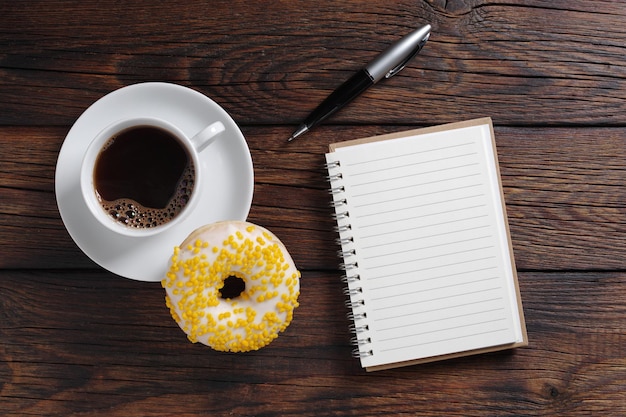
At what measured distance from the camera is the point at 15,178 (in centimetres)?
100

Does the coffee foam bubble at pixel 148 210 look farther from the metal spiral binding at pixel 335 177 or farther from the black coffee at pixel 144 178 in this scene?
the metal spiral binding at pixel 335 177

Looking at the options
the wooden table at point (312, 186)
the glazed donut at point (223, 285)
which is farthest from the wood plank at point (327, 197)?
the glazed donut at point (223, 285)

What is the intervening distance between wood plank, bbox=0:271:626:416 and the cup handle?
0.83 feet

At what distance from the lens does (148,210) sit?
0.92 m

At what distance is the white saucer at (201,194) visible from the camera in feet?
3.01

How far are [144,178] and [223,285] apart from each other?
18 cm

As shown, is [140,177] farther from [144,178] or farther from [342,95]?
[342,95]

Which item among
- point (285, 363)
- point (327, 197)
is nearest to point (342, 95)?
point (327, 197)

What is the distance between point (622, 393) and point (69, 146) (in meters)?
0.89

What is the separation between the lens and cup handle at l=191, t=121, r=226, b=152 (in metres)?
0.86

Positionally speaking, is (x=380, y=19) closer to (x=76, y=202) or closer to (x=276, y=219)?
(x=276, y=219)

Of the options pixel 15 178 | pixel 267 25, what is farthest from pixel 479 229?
pixel 15 178

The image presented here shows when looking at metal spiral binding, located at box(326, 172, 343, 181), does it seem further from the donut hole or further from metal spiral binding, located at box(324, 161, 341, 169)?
the donut hole

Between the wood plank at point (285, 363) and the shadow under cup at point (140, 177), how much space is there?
0.14 metres
